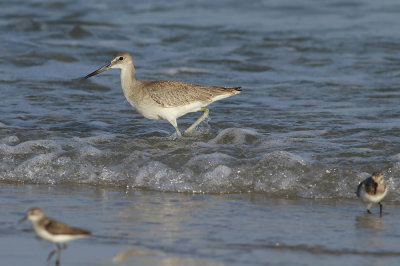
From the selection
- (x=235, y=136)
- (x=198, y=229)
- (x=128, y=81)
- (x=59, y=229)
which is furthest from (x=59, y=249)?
(x=128, y=81)

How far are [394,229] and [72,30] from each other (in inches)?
492

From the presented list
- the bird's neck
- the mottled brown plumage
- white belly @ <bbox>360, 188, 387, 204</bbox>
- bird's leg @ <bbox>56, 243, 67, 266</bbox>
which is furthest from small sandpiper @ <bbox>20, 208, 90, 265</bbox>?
the bird's neck

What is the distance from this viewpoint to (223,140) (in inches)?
348

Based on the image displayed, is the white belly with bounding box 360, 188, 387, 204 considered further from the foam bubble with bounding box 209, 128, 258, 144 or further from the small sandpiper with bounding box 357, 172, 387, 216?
the foam bubble with bounding box 209, 128, 258, 144

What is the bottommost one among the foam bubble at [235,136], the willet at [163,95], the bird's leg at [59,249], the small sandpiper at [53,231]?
the bird's leg at [59,249]

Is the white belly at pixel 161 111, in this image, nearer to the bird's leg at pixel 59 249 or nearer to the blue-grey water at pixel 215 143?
the blue-grey water at pixel 215 143

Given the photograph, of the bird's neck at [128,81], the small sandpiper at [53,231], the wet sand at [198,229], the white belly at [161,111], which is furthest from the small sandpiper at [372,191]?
the bird's neck at [128,81]

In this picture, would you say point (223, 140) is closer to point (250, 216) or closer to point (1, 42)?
point (250, 216)

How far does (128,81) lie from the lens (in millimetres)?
9328

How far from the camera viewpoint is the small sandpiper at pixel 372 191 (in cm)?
614

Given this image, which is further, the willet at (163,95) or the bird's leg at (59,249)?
the willet at (163,95)

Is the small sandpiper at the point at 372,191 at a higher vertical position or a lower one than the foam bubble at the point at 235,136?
lower

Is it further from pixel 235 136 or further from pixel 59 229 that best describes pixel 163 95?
pixel 59 229

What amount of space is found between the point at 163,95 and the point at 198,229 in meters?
3.56
